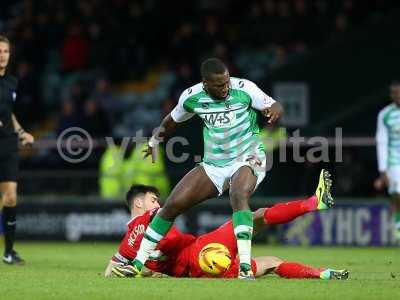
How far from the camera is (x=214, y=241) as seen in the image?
9812 mm

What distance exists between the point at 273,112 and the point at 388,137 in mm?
5931

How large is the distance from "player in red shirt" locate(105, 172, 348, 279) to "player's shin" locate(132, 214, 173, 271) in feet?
0.26

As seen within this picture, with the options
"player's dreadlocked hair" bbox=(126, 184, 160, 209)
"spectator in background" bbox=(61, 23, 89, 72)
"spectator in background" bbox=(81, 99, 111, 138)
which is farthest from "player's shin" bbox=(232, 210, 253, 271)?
"spectator in background" bbox=(61, 23, 89, 72)

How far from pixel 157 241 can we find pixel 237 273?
2.44 ft

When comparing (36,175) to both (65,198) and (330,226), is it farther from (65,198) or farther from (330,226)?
(330,226)

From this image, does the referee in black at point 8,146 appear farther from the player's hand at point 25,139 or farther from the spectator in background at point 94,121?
the spectator in background at point 94,121


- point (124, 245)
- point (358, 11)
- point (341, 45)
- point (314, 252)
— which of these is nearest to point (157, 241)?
point (124, 245)

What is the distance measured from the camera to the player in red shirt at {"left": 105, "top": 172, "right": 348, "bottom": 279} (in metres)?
9.82

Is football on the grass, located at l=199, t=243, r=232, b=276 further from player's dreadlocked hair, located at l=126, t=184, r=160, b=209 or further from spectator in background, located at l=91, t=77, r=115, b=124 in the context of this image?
spectator in background, located at l=91, t=77, r=115, b=124

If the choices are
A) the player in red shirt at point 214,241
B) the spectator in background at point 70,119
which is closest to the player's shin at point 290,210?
the player in red shirt at point 214,241

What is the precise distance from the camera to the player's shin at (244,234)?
940cm

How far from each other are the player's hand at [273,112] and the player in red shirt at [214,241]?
0.77 metres

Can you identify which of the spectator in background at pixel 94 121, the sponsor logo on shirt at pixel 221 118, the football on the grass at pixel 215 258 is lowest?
the football on the grass at pixel 215 258

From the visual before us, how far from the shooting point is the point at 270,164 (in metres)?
16.7
